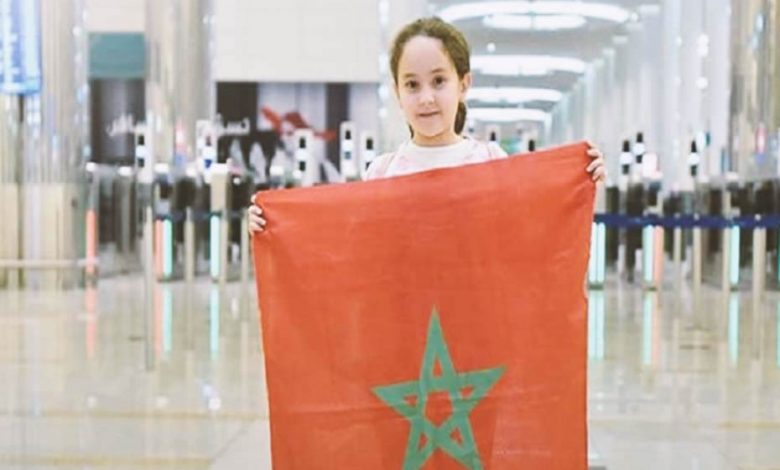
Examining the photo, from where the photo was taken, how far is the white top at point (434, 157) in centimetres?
282

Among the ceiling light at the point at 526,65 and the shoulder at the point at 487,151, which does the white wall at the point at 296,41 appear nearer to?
the ceiling light at the point at 526,65

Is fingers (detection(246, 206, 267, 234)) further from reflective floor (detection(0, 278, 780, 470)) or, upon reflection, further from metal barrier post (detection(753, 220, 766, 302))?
metal barrier post (detection(753, 220, 766, 302))

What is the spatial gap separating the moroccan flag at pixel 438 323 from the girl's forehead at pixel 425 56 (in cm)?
23

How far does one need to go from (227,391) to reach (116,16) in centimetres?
1422

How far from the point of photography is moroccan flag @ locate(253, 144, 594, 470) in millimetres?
2611

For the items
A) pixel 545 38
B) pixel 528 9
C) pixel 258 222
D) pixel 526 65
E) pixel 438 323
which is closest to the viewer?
pixel 438 323

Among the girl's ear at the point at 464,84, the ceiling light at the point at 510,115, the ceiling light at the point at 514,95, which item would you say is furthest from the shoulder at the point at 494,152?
the ceiling light at the point at 510,115

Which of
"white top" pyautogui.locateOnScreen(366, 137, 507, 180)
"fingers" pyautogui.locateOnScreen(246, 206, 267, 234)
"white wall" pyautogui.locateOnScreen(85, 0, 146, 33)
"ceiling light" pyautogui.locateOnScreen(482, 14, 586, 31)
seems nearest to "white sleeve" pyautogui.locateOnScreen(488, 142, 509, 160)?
"white top" pyautogui.locateOnScreen(366, 137, 507, 180)

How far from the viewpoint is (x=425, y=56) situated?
106 inches

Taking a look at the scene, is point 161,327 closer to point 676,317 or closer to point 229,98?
point 676,317

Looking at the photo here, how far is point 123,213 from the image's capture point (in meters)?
18.6

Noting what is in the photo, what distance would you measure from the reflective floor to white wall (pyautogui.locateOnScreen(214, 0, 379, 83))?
10.1 m

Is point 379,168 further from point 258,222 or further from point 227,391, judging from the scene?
point 227,391

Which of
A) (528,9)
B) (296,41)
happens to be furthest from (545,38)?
(296,41)
